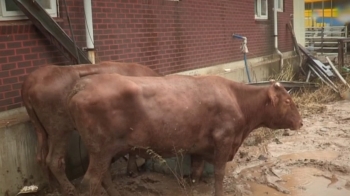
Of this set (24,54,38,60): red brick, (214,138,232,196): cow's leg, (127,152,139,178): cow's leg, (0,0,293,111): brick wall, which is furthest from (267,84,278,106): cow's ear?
(24,54,38,60): red brick

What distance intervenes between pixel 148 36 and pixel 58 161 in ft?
11.9

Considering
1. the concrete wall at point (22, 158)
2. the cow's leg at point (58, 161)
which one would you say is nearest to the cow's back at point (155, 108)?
the cow's leg at point (58, 161)

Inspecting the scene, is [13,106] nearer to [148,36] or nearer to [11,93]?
[11,93]

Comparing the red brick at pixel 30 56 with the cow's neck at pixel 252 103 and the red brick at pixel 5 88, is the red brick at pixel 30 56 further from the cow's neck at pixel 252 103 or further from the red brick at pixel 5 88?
the cow's neck at pixel 252 103

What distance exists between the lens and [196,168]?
5.50 m

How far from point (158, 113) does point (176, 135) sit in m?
0.33

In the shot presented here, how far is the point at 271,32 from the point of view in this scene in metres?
13.8

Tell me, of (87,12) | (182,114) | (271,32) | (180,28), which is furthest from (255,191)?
(271,32)

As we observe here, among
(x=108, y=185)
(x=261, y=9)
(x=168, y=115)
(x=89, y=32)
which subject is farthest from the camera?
(x=261, y=9)

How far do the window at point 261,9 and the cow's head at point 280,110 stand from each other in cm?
813

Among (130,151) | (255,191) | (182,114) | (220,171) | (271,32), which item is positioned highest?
(271,32)

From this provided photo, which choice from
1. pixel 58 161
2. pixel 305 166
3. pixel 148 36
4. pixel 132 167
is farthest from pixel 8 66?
pixel 305 166

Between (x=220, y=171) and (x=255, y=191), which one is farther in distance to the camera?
(x=255, y=191)

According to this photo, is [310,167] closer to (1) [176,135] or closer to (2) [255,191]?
(2) [255,191]
